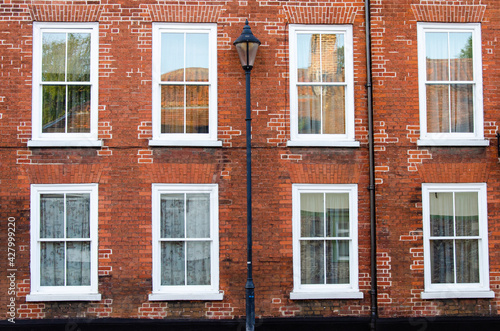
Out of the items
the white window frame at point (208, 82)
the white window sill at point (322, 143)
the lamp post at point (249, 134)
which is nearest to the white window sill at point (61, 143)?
the white window frame at point (208, 82)

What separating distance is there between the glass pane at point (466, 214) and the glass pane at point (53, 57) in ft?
24.9

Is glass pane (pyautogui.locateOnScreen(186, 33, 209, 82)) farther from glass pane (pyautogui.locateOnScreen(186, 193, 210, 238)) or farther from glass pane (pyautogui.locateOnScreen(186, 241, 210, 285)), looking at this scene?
glass pane (pyautogui.locateOnScreen(186, 241, 210, 285))

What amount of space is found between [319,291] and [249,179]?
2422 mm

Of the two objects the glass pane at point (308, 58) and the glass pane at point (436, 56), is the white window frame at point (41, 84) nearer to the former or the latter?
the glass pane at point (308, 58)

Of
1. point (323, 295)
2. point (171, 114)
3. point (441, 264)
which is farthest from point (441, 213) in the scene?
point (171, 114)

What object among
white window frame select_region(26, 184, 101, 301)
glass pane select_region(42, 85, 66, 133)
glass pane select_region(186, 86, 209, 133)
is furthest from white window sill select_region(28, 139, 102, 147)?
glass pane select_region(186, 86, 209, 133)

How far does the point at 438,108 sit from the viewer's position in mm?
10031

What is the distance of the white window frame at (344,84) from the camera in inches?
388

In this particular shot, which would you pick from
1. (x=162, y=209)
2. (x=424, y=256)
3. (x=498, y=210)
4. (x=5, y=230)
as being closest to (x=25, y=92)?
(x=5, y=230)

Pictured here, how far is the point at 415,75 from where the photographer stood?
32.6 feet

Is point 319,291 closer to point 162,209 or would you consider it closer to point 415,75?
point 162,209

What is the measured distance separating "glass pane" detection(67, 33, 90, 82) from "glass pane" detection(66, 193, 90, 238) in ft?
7.08

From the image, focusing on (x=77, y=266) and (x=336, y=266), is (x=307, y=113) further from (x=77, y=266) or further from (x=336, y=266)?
(x=77, y=266)

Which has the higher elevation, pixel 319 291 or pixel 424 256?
pixel 424 256
